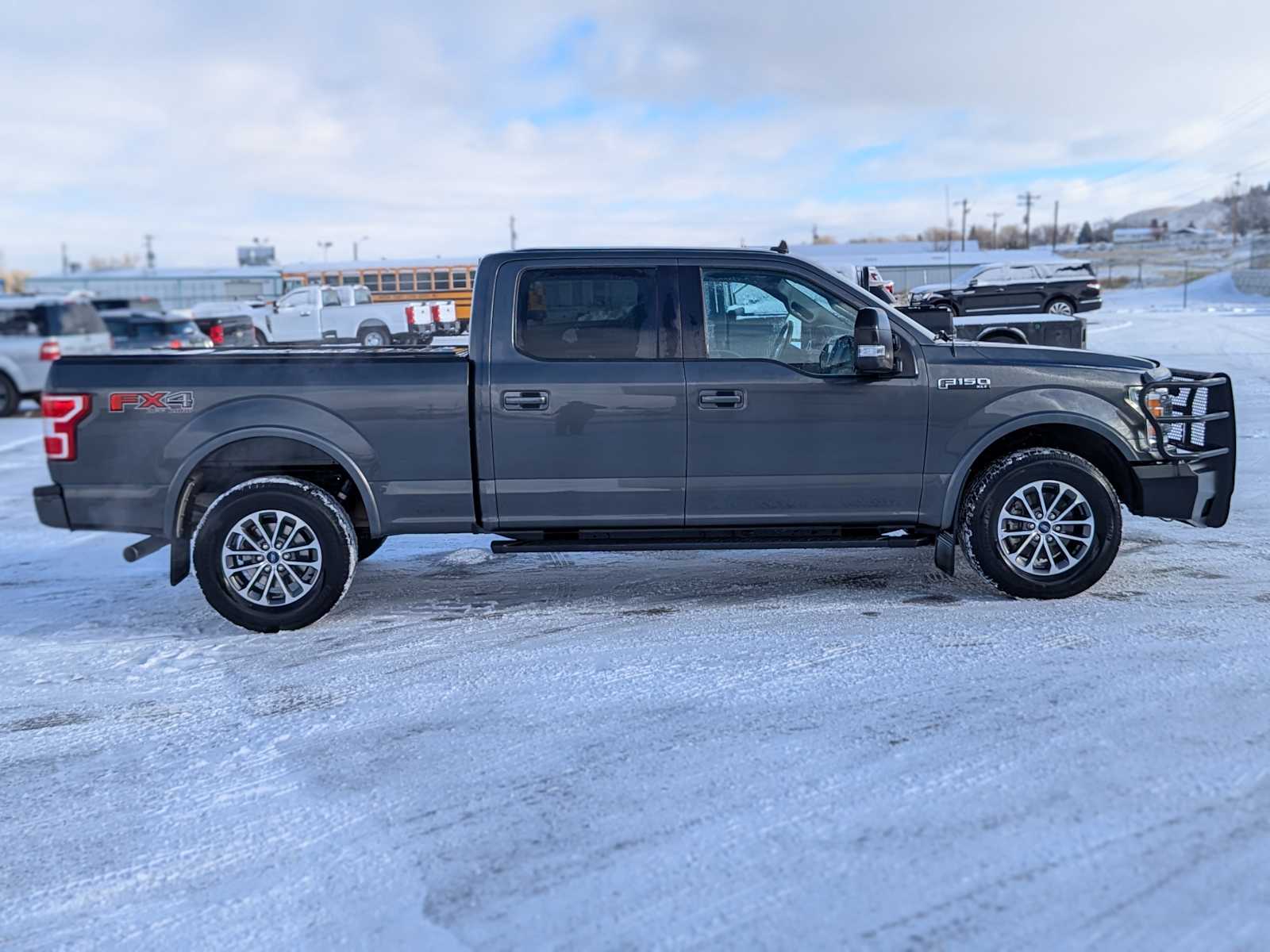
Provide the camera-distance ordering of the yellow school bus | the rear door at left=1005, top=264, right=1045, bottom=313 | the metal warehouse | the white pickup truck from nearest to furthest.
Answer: the rear door at left=1005, top=264, right=1045, bottom=313 → the white pickup truck → the yellow school bus → the metal warehouse

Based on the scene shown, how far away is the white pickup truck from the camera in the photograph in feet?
92.9

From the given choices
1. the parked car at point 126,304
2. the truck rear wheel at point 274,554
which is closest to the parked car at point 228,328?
the parked car at point 126,304

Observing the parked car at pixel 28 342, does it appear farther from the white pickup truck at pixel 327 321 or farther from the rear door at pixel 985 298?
the rear door at pixel 985 298

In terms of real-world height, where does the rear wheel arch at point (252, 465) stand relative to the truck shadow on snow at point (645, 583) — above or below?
above

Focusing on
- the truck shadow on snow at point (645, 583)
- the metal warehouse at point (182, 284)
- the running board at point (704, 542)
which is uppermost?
the metal warehouse at point (182, 284)

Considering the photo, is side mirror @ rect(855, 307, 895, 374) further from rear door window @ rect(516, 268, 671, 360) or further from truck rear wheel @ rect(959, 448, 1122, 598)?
rear door window @ rect(516, 268, 671, 360)

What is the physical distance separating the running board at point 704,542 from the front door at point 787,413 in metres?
0.08

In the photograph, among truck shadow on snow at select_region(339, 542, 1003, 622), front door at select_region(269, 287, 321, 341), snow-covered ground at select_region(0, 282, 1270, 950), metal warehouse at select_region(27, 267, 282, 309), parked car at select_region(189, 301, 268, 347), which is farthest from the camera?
metal warehouse at select_region(27, 267, 282, 309)

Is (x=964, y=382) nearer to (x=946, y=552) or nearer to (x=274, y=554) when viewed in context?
(x=946, y=552)

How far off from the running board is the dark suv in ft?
62.4

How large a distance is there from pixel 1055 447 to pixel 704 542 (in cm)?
204

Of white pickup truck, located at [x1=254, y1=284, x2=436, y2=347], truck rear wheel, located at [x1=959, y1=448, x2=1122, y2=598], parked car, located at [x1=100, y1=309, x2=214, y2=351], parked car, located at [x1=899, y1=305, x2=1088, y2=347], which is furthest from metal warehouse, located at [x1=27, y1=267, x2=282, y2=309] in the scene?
truck rear wheel, located at [x1=959, y1=448, x2=1122, y2=598]

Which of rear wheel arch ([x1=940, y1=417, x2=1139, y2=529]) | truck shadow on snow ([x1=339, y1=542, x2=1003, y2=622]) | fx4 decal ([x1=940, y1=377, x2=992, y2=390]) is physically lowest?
truck shadow on snow ([x1=339, y1=542, x2=1003, y2=622])

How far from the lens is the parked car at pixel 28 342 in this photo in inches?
648
